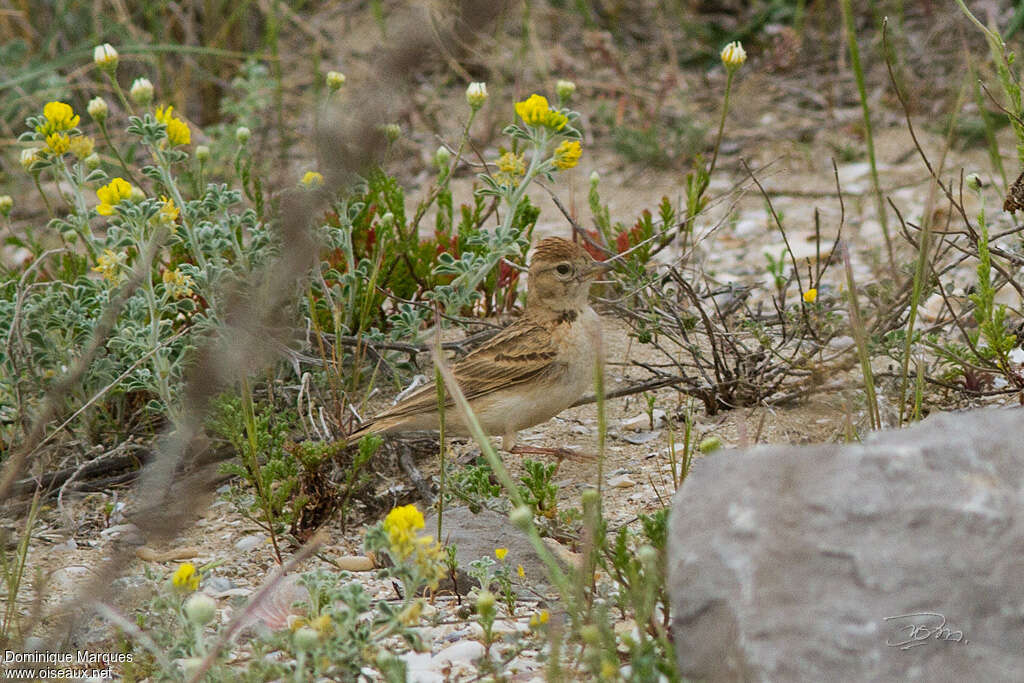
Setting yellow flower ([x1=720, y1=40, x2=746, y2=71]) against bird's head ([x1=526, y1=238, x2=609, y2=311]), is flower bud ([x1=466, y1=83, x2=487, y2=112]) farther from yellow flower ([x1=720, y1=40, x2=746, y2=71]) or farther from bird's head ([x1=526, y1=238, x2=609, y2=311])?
yellow flower ([x1=720, y1=40, x2=746, y2=71])

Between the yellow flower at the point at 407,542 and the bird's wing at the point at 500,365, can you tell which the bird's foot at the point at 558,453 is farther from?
the yellow flower at the point at 407,542

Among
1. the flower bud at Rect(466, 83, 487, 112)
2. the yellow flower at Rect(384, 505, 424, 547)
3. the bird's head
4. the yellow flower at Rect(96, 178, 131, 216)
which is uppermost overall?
the flower bud at Rect(466, 83, 487, 112)

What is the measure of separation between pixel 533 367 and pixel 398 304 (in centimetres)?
87

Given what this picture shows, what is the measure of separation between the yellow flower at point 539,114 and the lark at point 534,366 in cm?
53

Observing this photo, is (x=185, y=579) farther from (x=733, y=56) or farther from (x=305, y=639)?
(x=733, y=56)

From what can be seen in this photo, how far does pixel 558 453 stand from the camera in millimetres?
3994

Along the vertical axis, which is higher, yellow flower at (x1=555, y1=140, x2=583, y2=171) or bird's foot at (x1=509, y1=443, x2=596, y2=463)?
yellow flower at (x1=555, y1=140, x2=583, y2=171)

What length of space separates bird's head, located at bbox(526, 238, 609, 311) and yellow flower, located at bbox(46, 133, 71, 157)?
161 centimetres

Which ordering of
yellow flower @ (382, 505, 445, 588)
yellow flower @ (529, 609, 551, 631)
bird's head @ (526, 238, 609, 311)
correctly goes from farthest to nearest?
bird's head @ (526, 238, 609, 311)
yellow flower @ (529, 609, 551, 631)
yellow flower @ (382, 505, 445, 588)

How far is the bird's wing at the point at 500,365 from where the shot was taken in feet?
12.5
